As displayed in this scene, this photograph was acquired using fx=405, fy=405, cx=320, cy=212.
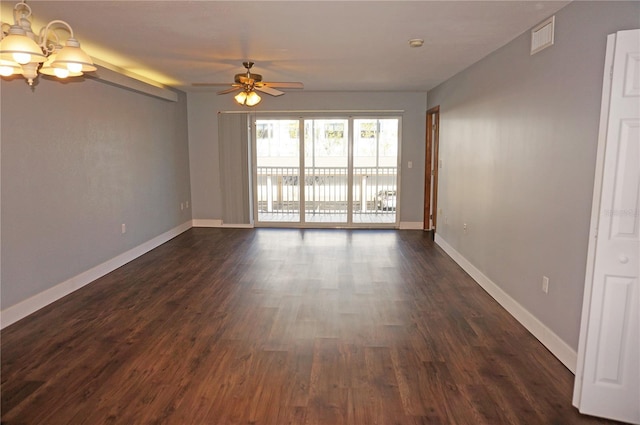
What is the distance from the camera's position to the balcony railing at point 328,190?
798cm

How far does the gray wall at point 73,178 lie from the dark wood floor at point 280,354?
0.42 meters

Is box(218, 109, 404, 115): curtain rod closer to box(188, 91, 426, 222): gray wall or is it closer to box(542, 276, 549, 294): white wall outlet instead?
box(188, 91, 426, 222): gray wall

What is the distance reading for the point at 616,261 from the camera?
6.86 feet

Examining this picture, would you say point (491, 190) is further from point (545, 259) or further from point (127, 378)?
point (127, 378)

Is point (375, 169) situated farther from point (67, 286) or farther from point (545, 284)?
point (67, 286)

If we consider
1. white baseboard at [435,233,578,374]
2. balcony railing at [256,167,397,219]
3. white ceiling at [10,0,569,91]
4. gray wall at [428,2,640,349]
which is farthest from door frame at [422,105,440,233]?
white baseboard at [435,233,578,374]

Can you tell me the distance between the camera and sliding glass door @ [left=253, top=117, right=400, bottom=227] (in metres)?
7.42

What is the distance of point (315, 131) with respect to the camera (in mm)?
7520

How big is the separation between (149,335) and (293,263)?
88.3 inches

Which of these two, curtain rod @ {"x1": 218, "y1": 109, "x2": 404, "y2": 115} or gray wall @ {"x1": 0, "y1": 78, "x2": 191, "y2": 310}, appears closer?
gray wall @ {"x1": 0, "y1": 78, "x2": 191, "y2": 310}

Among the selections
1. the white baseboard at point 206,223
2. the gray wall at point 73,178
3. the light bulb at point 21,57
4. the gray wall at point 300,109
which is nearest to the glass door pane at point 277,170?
the gray wall at point 300,109

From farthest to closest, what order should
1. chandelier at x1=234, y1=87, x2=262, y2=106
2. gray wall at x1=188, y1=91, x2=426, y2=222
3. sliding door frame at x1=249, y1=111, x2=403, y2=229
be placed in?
sliding door frame at x1=249, y1=111, x2=403, y2=229 → gray wall at x1=188, y1=91, x2=426, y2=222 → chandelier at x1=234, y1=87, x2=262, y2=106

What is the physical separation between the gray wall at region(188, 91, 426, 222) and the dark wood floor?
2.79m

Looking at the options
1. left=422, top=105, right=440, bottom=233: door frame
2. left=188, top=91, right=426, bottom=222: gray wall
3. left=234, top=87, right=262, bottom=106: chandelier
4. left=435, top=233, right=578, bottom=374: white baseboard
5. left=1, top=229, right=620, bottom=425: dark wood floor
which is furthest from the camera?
left=188, top=91, right=426, bottom=222: gray wall
